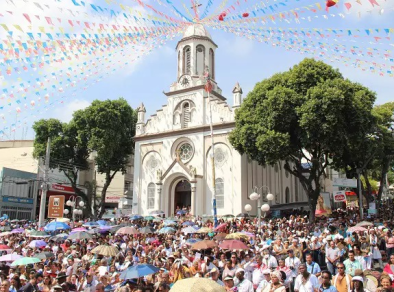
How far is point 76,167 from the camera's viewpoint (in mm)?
40531

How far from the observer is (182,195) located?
1437 inches

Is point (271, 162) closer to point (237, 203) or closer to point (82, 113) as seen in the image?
point (237, 203)

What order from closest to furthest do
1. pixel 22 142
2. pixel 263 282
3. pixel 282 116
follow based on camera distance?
pixel 263 282 < pixel 282 116 < pixel 22 142

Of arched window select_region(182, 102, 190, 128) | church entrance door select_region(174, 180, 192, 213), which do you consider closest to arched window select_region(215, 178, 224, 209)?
church entrance door select_region(174, 180, 192, 213)

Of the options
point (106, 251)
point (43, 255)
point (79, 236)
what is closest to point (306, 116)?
point (79, 236)

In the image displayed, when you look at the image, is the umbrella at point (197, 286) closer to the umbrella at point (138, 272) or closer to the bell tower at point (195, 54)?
the umbrella at point (138, 272)

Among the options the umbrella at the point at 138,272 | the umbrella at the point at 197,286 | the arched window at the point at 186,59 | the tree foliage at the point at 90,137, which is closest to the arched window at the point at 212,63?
the arched window at the point at 186,59

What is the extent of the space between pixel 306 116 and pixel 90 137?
22.7 m

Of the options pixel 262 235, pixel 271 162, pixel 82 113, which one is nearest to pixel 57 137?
pixel 82 113

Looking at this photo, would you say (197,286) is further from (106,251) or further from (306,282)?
(106,251)

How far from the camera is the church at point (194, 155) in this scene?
33.2 meters

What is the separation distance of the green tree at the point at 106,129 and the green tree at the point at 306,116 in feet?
49.4

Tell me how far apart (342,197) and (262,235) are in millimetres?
14618

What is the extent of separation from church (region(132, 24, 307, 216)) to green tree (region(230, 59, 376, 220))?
16.2ft
